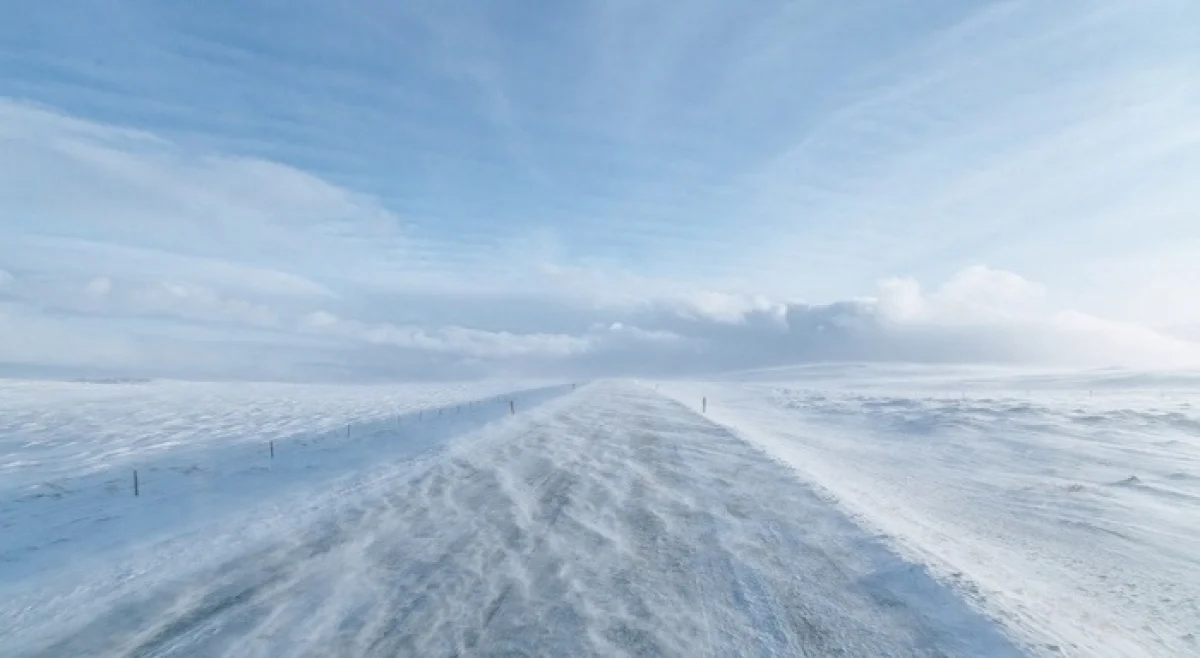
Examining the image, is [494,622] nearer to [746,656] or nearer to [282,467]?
[746,656]

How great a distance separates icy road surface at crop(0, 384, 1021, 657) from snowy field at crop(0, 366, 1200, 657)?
55 mm

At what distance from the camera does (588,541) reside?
12773 mm

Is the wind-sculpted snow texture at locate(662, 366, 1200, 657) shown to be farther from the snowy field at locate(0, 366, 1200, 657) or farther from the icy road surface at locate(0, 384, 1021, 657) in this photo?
the icy road surface at locate(0, 384, 1021, 657)

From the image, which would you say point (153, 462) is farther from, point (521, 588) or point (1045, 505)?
point (1045, 505)

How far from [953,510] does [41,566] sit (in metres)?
21.9

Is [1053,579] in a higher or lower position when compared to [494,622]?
lower

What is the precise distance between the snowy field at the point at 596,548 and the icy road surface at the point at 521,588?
5 cm

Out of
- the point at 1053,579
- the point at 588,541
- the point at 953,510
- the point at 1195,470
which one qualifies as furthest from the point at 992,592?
the point at 1195,470

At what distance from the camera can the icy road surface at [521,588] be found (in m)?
8.30

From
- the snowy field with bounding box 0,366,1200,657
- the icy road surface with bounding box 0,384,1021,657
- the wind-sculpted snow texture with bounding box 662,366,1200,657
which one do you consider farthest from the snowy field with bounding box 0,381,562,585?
the wind-sculpted snow texture with bounding box 662,366,1200,657

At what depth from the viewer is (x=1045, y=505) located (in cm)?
1755

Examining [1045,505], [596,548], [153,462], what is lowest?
[1045,505]

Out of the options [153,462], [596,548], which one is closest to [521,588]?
[596,548]

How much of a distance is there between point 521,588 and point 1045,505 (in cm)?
1607
